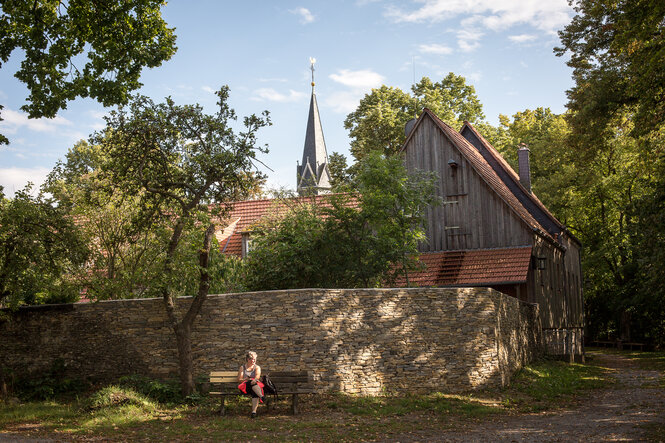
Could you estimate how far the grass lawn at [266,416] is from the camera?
1213 cm

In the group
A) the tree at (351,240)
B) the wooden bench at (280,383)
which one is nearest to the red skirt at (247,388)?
the wooden bench at (280,383)

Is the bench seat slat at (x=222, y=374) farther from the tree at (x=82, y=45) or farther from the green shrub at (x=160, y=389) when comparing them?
the tree at (x=82, y=45)

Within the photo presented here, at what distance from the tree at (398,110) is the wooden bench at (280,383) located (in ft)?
75.0

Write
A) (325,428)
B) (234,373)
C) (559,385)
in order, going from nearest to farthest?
(325,428) < (234,373) < (559,385)

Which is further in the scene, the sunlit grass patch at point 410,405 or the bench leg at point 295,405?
the sunlit grass patch at point 410,405

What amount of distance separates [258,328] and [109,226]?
922cm

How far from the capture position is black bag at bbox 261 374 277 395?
46.2ft

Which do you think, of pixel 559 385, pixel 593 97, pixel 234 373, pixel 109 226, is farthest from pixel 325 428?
pixel 593 97

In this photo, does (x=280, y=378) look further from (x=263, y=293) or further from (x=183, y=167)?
(x=183, y=167)

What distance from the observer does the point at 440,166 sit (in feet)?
89.9

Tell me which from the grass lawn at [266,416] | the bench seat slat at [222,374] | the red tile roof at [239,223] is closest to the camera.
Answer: the grass lawn at [266,416]

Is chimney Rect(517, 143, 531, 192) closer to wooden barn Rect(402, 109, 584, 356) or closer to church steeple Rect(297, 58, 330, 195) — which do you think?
wooden barn Rect(402, 109, 584, 356)

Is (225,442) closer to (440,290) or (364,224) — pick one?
(440,290)

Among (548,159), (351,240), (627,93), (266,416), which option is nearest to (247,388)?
(266,416)
